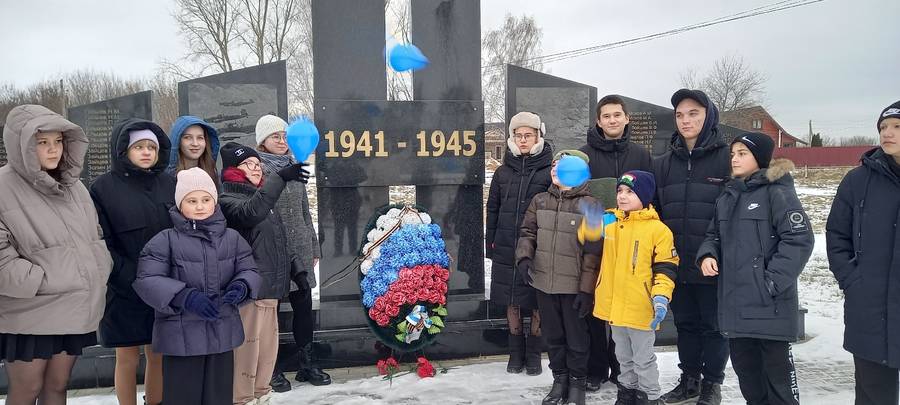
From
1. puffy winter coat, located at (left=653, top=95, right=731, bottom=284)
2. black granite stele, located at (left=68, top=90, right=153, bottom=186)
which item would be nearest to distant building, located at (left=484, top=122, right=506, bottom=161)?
black granite stele, located at (left=68, top=90, right=153, bottom=186)

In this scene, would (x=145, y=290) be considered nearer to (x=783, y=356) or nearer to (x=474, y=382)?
(x=474, y=382)

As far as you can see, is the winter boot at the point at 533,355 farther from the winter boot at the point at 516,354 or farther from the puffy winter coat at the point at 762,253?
the puffy winter coat at the point at 762,253

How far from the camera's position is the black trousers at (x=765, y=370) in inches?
107

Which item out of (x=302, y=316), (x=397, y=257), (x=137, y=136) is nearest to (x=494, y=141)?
(x=397, y=257)

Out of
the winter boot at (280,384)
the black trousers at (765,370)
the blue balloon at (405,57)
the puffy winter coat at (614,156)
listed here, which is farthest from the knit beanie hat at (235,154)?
the black trousers at (765,370)

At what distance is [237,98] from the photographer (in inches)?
169

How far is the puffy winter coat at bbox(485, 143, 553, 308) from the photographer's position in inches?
149

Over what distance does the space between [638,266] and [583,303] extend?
0.42 m

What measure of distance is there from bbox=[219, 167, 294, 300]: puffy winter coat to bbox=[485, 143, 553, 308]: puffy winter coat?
1514 millimetres

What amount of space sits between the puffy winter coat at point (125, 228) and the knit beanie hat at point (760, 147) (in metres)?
3.06

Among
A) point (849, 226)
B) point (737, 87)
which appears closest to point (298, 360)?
point (849, 226)

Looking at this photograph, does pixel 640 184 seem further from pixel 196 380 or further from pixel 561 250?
pixel 196 380

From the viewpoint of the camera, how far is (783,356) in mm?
2723

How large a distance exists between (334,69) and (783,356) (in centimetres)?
359
